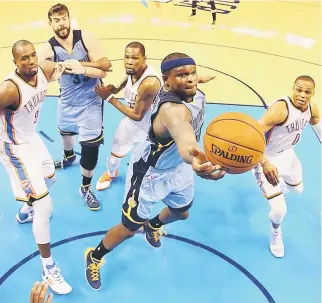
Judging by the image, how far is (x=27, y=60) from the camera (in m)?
3.79

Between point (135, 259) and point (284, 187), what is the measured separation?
1887 millimetres

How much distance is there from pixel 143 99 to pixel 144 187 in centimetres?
115

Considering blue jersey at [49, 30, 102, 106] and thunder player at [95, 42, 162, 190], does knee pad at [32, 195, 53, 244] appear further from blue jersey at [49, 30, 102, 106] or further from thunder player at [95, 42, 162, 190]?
blue jersey at [49, 30, 102, 106]

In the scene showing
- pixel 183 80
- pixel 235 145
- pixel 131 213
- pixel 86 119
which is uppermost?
pixel 183 80

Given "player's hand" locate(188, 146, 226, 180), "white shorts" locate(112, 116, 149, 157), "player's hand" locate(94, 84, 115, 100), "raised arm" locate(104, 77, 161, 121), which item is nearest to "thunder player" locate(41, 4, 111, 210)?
"player's hand" locate(94, 84, 115, 100)

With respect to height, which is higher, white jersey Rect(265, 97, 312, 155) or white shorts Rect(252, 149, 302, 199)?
white jersey Rect(265, 97, 312, 155)

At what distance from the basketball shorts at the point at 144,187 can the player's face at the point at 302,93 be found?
1.27 meters

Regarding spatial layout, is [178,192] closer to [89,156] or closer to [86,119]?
[89,156]

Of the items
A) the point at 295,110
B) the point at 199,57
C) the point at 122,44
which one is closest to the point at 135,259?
the point at 295,110

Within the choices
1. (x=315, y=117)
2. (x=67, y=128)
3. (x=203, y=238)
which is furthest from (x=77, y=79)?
(x=315, y=117)

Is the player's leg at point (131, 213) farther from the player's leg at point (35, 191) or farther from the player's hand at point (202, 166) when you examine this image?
the player's hand at point (202, 166)

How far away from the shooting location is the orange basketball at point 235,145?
2.86m

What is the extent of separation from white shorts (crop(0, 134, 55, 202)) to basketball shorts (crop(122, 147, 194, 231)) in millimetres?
735

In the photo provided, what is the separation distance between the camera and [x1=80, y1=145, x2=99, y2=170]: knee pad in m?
5.05
